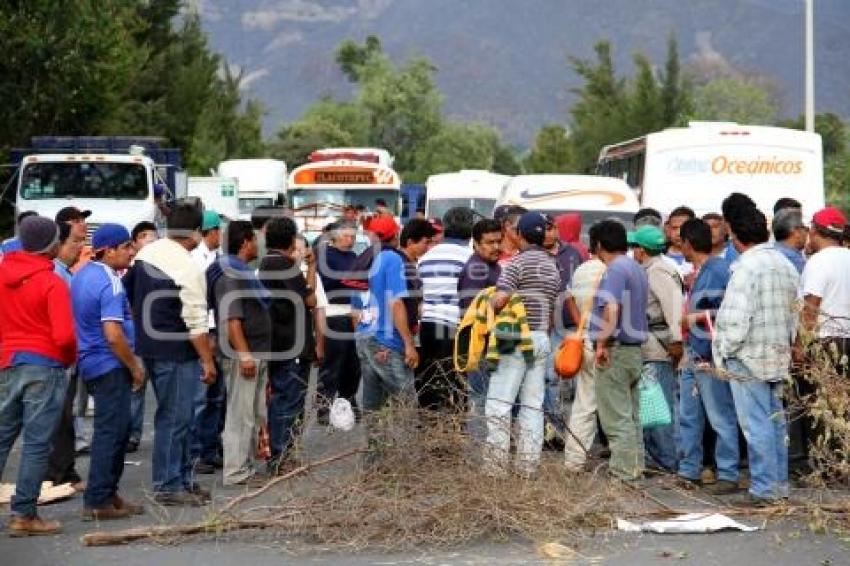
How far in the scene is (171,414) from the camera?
11.6 meters

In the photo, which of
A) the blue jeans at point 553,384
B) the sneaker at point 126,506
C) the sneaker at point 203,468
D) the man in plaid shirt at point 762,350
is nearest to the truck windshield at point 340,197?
the blue jeans at point 553,384

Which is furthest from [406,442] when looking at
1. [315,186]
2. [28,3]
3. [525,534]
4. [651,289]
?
[28,3]

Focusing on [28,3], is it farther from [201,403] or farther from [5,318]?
[5,318]

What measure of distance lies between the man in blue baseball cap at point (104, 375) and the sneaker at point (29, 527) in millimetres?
526

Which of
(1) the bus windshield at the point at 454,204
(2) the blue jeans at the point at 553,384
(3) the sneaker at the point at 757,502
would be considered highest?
(1) the bus windshield at the point at 454,204

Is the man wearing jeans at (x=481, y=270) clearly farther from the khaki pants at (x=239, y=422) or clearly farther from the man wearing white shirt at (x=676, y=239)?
the man wearing white shirt at (x=676, y=239)

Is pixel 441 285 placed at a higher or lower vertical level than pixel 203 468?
higher

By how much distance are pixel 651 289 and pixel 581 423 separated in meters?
1.11

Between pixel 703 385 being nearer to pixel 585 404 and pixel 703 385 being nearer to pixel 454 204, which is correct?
pixel 585 404

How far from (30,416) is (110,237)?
66.1 inches

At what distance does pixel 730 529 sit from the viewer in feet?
34.6

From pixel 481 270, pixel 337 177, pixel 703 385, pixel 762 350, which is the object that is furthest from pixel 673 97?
pixel 762 350

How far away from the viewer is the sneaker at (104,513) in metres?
11.2

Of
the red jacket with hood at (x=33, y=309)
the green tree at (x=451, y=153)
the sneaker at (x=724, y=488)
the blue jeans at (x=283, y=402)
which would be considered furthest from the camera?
the green tree at (x=451, y=153)
